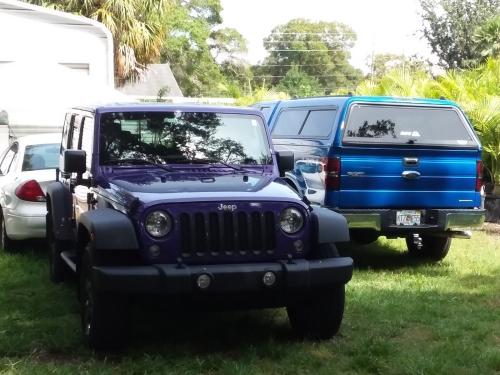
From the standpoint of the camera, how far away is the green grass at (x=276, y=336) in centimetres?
551

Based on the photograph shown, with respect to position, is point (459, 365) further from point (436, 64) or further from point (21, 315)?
point (436, 64)

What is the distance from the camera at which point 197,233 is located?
5508 millimetres

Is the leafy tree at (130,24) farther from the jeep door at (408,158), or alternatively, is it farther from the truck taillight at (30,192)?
the jeep door at (408,158)

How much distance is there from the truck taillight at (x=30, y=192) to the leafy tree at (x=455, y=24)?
Result: 33.6 meters

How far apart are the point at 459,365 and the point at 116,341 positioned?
95.3 inches

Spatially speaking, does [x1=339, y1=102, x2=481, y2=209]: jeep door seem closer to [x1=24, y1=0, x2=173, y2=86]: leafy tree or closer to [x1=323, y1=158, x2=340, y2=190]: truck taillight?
[x1=323, y1=158, x2=340, y2=190]: truck taillight

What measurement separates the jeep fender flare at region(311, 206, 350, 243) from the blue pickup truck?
2.52 meters

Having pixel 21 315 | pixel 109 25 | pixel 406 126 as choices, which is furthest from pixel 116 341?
pixel 109 25

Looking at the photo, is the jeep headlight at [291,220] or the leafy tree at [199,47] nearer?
the jeep headlight at [291,220]

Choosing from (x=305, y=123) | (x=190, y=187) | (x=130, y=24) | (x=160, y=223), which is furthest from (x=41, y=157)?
(x=130, y=24)

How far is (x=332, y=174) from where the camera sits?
845 centimetres

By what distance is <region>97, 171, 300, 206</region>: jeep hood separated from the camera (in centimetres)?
561

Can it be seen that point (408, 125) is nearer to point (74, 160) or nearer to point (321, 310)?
point (321, 310)

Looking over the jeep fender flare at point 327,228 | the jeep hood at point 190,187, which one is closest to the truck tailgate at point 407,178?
the jeep hood at point 190,187
